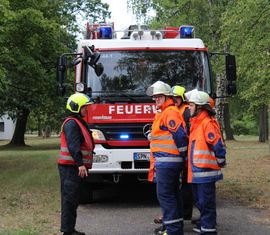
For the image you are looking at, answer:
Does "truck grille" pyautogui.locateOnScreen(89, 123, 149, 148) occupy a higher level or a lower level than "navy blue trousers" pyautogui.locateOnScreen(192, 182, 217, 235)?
higher

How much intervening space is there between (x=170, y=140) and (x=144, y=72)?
344 centimetres

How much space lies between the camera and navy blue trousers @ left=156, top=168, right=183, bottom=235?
21.1ft

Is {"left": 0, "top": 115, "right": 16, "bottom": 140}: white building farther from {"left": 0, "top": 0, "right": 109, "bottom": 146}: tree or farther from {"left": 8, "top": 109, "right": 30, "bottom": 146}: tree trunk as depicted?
{"left": 0, "top": 0, "right": 109, "bottom": 146}: tree

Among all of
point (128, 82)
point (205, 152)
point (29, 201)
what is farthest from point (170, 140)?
point (29, 201)

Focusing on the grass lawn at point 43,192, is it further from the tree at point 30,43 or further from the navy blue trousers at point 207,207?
the tree at point 30,43

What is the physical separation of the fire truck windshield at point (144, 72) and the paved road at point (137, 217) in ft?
6.98

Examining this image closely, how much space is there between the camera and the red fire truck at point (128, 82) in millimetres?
9211

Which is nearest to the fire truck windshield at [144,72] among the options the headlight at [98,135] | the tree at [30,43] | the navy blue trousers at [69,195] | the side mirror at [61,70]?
the side mirror at [61,70]

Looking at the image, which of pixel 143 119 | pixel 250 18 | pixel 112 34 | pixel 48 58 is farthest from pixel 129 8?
pixel 143 119

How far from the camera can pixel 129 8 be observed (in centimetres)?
2916

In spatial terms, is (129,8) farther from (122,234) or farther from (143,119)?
(122,234)

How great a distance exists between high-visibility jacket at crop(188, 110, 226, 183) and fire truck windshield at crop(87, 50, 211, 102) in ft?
10.5

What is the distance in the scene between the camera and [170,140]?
6.54 m

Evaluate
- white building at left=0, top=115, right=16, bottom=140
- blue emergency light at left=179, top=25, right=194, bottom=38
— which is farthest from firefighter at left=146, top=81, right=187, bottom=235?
white building at left=0, top=115, right=16, bottom=140
